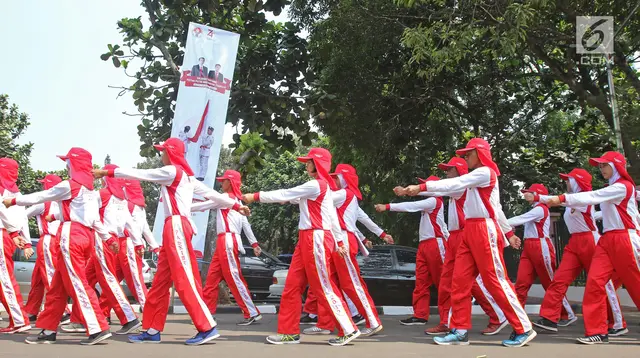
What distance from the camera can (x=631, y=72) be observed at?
1273 centimetres

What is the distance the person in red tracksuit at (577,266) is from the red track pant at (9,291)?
7.08 m

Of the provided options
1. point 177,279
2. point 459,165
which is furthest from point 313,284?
point 459,165

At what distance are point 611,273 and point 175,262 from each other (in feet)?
16.7

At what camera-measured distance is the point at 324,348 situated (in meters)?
7.95

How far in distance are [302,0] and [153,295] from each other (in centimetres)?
1074

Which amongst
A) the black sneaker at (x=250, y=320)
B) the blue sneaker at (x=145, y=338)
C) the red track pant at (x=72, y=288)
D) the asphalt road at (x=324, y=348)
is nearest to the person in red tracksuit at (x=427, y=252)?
the asphalt road at (x=324, y=348)

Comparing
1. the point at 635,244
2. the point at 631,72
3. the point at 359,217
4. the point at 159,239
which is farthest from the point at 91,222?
the point at 631,72

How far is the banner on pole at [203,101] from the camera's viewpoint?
12508mm

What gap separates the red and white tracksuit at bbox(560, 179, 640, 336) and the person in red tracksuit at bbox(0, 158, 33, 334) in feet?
23.5

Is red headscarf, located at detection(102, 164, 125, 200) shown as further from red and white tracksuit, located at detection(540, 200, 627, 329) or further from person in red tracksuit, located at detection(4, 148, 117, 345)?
red and white tracksuit, located at detection(540, 200, 627, 329)

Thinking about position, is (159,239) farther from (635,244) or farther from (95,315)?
(635,244)

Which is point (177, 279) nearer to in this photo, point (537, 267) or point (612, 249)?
point (612, 249)

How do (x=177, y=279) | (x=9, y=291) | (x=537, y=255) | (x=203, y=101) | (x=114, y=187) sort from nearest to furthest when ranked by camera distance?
(x=177, y=279) → (x=9, y=291) → (x=114, y=187) → (x=537, y=255) → (x=203, y=101)

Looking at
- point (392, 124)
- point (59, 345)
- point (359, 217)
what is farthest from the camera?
point (392, 124)
